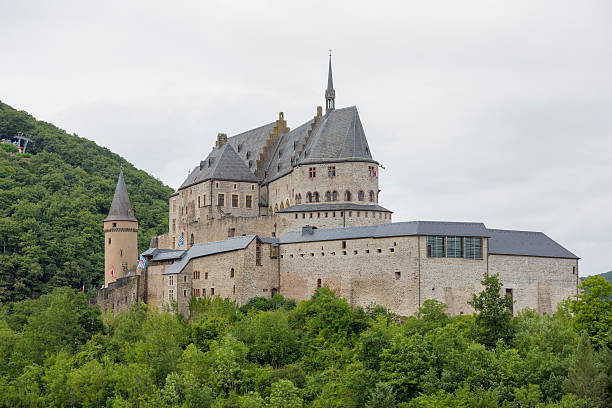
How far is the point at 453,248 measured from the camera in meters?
68.4

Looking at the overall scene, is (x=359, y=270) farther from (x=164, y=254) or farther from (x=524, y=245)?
(x=164, y=254)

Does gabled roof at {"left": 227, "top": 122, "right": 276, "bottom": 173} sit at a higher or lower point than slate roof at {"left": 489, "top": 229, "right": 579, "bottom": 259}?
higher

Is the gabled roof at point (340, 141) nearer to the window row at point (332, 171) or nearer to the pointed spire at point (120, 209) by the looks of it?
the window row at point (332, 171)

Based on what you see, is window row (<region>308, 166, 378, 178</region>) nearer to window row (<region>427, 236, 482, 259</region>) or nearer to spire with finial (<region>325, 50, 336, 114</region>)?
spire with finial (<region>325, 50, 336, 114</region>)

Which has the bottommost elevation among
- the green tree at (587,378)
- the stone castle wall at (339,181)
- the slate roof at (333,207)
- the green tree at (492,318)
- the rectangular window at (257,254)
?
the green tree at (587,378)

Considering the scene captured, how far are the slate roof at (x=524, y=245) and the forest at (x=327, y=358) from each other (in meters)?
→ 3.59

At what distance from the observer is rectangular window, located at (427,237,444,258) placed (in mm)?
68250

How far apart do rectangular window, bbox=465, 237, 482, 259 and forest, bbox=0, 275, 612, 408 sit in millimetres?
2327

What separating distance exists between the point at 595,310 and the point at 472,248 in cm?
991

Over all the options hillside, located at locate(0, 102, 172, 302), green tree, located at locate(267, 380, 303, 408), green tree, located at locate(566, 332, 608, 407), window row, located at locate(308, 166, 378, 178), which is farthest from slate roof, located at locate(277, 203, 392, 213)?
hillside, located at locate(0, 102, 172, 302)

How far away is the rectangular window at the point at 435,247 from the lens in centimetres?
6825

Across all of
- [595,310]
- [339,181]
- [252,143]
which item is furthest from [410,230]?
[252,143]

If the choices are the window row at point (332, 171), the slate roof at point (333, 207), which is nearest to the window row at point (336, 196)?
the slate roof at point (333, 207)

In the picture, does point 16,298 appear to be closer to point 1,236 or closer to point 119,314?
point 1,236
